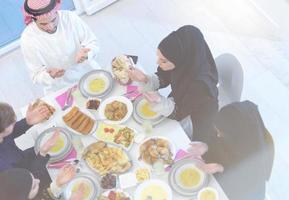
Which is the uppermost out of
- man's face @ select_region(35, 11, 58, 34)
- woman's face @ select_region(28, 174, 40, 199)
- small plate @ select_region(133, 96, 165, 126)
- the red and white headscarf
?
the red and white headscarf

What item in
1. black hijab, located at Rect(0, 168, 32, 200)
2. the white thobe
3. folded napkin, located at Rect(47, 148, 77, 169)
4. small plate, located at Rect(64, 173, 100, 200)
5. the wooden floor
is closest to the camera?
black hijab, located at Rect(0, 168, 32, 200)

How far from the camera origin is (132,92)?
9.52ft

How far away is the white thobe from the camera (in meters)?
3.05

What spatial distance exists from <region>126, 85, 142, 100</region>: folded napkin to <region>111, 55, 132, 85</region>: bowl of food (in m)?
0.03

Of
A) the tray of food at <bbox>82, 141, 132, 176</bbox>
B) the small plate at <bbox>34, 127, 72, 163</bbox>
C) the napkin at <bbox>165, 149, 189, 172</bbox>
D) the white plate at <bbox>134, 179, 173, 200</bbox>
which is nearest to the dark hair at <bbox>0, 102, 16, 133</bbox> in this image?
the small plate at <bbox>34, 127, 72, 163</bbox>

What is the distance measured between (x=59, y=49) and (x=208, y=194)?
1393mm

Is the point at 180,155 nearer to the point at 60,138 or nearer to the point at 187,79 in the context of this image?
the point at 187,79

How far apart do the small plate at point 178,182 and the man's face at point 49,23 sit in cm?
116

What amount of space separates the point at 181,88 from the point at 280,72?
1.41 metres

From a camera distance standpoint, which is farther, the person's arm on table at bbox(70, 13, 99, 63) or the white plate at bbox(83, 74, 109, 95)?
the person's arm on table at bbox(70, 13, 99, 63)

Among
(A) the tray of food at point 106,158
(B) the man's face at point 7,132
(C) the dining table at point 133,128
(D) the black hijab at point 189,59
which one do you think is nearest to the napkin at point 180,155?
(C) the dining table at point 133,128

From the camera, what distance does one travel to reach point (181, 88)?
279cm

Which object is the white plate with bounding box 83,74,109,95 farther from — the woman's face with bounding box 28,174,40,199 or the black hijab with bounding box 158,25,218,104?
the woman's face with bounding box 28,174,40,199

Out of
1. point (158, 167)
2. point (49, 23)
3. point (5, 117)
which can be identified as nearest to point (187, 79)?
point (158, 167)
